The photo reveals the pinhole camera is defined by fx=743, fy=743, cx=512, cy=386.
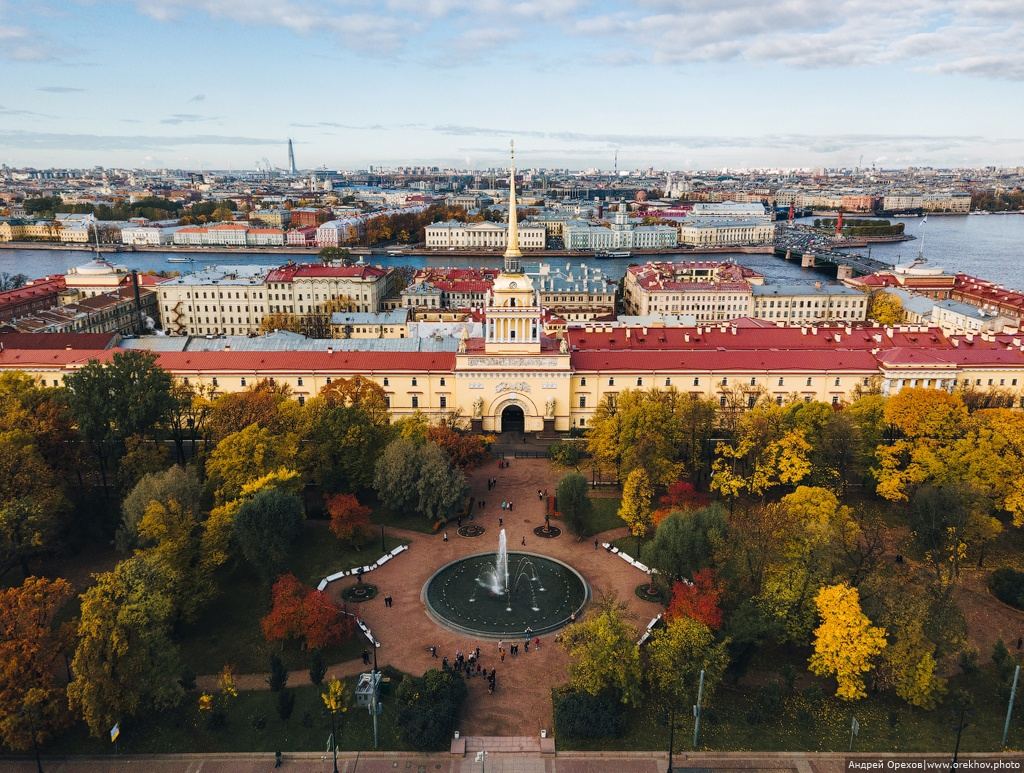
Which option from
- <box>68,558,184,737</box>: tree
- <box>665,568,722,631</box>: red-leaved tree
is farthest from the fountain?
<box>68,558,184,737</box>: tree

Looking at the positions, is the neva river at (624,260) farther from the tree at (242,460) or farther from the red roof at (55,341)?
the tree at (242,460)

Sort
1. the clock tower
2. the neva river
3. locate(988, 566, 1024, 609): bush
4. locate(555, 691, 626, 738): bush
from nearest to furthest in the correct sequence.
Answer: locate(555, 691, 626, 738): bush, locate(988, 566, 1024, 609): bush, the clock tower, the neva river

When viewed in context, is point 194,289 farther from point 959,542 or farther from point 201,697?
point 959,542

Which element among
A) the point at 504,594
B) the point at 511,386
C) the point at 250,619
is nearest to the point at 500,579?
the point at 504,594

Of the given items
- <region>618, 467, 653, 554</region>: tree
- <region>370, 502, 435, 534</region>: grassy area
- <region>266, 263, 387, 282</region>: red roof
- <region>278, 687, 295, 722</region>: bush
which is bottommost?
<region>370, 502, 435, 534</region>: grassy area

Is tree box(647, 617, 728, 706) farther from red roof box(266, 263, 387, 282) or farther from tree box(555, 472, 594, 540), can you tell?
red roof box(266, 263, 387, 282)

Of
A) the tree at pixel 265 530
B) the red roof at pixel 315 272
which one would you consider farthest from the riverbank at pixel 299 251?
the tree at pixel 265 530
